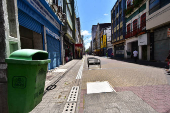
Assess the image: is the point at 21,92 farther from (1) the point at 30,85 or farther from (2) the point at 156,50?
(2) the point at 156,50

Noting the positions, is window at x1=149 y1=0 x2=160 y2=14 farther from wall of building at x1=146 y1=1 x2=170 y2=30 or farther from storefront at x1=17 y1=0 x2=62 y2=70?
storefront at x1=17 y1=0 x2=62 y2=70

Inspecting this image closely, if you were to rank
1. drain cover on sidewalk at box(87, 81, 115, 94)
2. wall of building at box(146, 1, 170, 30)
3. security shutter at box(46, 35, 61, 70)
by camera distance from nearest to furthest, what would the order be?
drain cover on sidewalk at box(87, 81, 115, 94) → security shutter at box(46, 35, 61, 70) → wall of building at box(146, 1, 170, 30)

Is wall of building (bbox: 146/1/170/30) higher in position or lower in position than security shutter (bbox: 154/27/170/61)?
higher

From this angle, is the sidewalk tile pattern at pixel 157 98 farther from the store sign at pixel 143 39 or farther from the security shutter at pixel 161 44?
the store sign at pixel 143 39

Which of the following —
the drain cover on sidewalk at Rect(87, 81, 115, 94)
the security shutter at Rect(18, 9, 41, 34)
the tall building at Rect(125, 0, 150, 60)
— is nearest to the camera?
the drain cover on sidewalk at Rect(87, 81, 115, 94)

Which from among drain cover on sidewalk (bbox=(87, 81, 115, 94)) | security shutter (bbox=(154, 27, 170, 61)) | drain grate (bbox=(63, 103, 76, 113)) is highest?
security shutter (bbox=(154, 27, 170, 61))

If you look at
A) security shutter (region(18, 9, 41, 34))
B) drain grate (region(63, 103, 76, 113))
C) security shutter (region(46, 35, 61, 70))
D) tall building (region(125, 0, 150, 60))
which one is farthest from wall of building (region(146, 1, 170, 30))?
security shutter (region(18, 9, 41, 34))

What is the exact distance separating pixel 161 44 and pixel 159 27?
2.21m

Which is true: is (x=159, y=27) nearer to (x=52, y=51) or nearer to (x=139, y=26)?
(x=139, y=26)

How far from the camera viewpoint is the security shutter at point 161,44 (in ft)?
33.0

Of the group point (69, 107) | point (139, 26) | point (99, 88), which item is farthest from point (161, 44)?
point (69, 107)

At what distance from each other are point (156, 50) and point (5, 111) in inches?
608

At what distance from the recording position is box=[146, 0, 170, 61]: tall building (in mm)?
9534

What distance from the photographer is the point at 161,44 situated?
10797 millimetres
